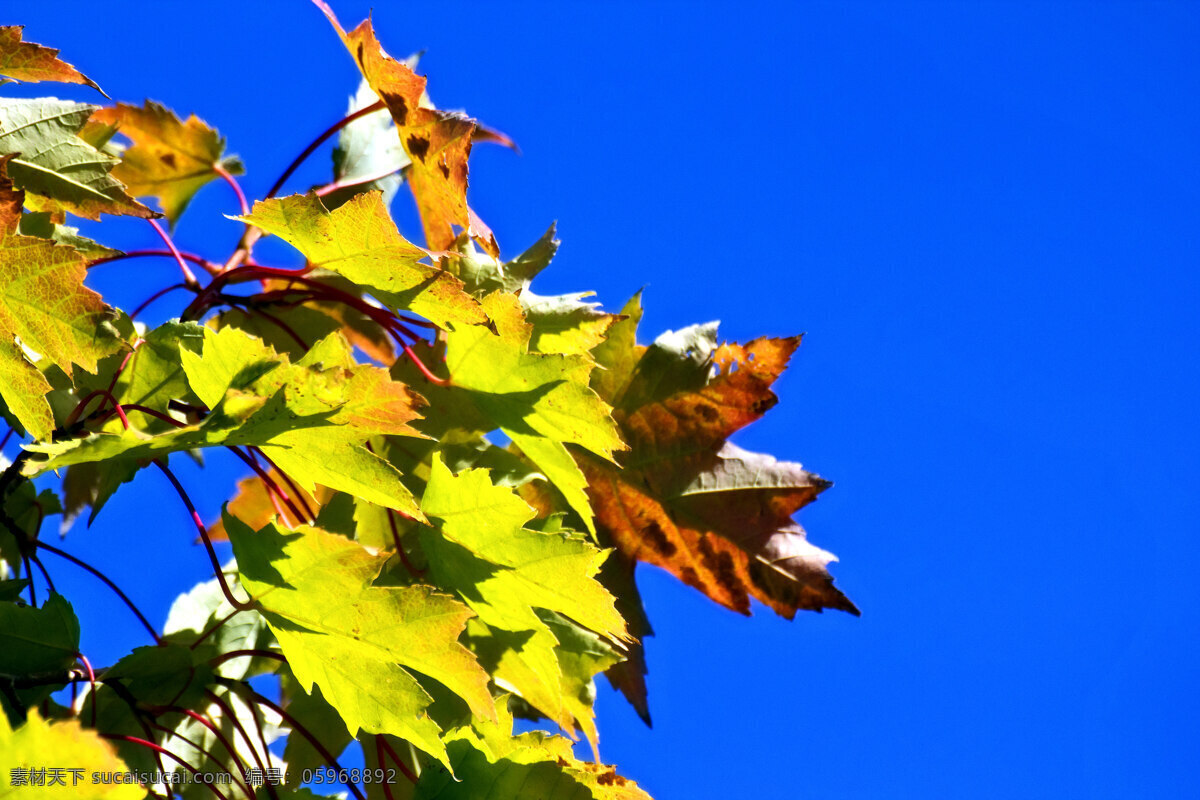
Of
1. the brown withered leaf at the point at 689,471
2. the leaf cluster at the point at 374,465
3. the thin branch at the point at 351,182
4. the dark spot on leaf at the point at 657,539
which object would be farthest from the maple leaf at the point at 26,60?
the dark spot on leaf at the point at 657,539

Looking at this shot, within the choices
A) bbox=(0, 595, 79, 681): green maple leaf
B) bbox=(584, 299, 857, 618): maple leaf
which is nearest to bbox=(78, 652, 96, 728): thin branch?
bbox=(0, 595, 79, 681): green maple leaf

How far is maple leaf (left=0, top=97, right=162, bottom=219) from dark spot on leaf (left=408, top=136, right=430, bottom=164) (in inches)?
9.0

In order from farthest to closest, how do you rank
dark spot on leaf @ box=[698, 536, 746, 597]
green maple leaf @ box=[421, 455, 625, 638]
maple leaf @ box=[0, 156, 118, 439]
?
dark spot on leaf @ box=[698, 536, 746, 597]
green maple leaf @ box=[421, 455, 625, 638]
maple leaf @ box=[0, 156, 118, 439]

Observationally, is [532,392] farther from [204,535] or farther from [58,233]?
[58,233]

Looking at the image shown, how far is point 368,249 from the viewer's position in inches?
32.8

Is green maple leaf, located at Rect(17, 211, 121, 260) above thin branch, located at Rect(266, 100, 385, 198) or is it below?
below

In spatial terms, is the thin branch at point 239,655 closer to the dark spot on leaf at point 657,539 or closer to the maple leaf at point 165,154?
the dark spot on leaf at point 657,539

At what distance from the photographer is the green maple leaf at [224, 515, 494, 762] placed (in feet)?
2.56

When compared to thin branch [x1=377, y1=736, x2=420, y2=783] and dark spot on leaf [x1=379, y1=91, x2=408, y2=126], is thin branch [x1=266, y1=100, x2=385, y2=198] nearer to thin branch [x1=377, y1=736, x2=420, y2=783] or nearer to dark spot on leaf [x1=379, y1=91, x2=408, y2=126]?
dark spot on leaf [x1=379, y1=91, x2=408, y2=126]

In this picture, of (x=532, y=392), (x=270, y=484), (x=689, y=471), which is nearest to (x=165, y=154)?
(x=270, y=484)

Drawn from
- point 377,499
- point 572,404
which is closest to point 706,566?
point 572,404

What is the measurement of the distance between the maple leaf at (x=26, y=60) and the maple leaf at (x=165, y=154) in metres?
0.34

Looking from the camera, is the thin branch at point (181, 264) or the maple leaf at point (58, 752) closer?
the maple leaf at point (58, 752)

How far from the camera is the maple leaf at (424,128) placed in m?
0.90
